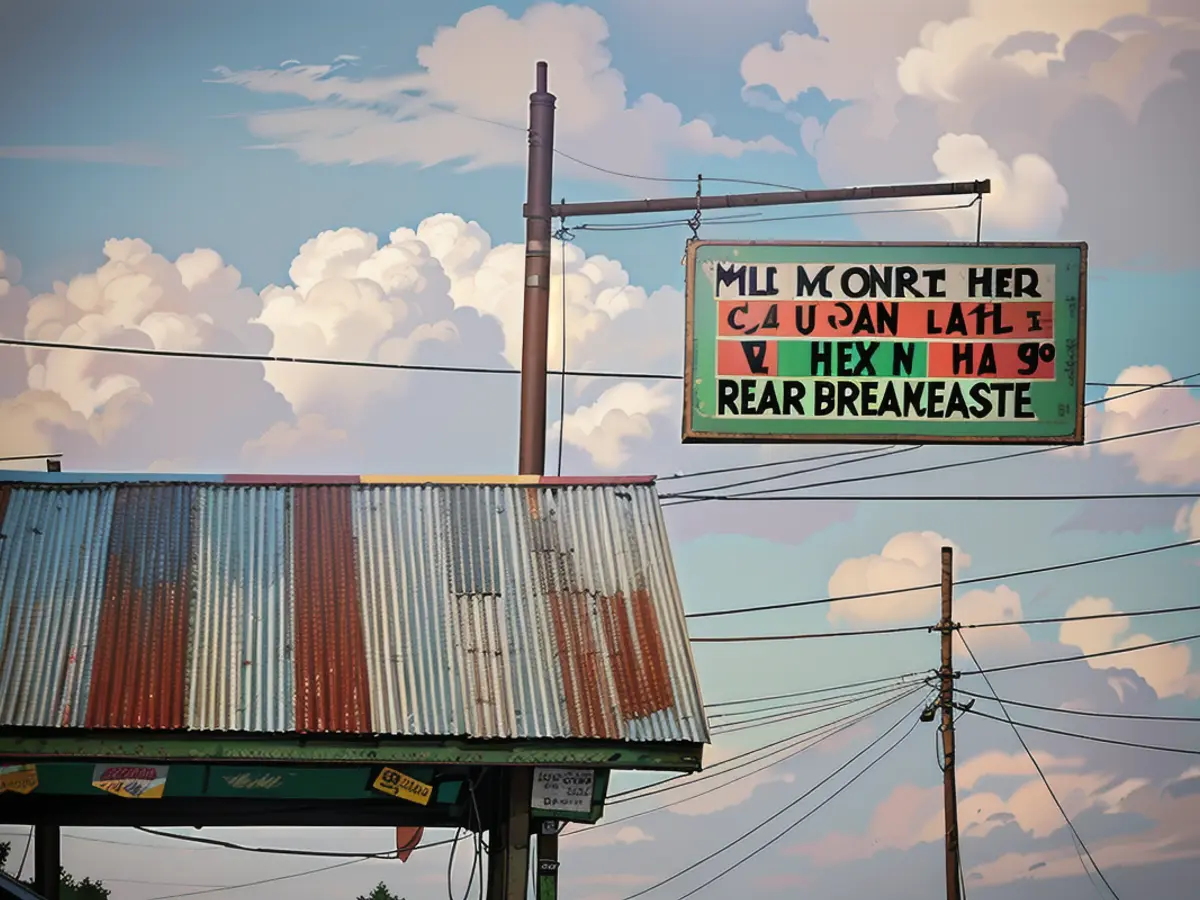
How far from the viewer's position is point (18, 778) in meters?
13.5

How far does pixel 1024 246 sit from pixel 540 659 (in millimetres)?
6551

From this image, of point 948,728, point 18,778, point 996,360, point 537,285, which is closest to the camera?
point 18,778

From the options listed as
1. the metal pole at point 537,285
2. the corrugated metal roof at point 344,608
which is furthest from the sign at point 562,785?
the metal pole at point 537,285

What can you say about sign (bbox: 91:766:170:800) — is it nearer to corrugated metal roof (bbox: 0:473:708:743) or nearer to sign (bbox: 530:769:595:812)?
corrugated metal roof (bbox: 0:473:708:743)

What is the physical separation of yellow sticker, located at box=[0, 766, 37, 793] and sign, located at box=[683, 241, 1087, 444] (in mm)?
6810

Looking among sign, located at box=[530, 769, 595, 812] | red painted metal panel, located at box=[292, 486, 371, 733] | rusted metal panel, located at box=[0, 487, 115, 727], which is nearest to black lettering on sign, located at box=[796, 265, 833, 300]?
red painted metal panel, located at box=[292, 486, 371, 733]

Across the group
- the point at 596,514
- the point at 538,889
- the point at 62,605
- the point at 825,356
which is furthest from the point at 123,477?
the point at 825,356

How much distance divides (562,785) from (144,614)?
3882 mm

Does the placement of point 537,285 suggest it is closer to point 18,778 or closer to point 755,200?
point 755,200

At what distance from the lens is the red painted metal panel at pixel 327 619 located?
13320 millimetres

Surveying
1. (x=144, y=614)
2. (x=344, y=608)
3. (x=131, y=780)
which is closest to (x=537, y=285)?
(x=344, y=608)

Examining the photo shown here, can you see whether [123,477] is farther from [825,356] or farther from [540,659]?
[825,356]

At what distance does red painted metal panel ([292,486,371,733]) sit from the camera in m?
13.3

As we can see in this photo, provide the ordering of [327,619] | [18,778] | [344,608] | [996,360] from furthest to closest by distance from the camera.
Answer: [996,360] < [344,608] < [327,619] < [18,778]
